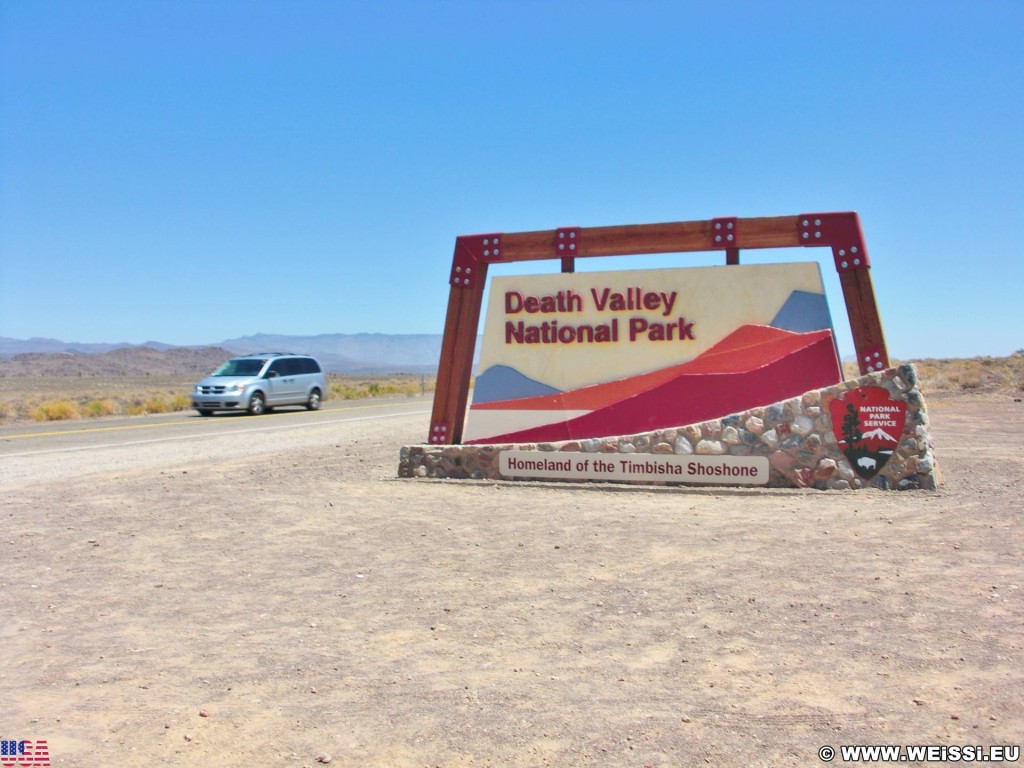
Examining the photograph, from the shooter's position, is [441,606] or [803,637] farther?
[441,606]

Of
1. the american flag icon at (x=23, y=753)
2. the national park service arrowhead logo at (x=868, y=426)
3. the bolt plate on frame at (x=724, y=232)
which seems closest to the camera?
the american flag icon at (x=23, y=753)

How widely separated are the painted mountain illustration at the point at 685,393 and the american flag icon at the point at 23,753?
7935 mm

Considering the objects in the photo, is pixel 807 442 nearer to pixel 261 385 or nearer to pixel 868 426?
pixel 868 426

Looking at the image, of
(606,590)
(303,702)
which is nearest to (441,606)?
(606,590)

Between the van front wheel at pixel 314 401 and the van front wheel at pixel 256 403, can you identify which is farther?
the van front wheel at pixel 314 401

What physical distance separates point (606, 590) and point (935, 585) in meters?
2.21

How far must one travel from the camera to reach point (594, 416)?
37.5ft

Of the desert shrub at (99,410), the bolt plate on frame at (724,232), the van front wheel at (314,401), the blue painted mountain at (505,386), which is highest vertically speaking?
the desert shrub at (99,410)

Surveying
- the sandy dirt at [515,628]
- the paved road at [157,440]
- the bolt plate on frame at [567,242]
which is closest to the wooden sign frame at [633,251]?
the bolt plate on frame at [567,242]

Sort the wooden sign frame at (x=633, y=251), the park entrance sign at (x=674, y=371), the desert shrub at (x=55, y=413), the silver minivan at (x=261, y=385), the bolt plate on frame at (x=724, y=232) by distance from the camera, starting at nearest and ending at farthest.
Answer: the park entrance sign at (x=674, y=371) → the wooden sign frame at (x=633, y=251) → the bolt plate on frame at (x=724, y=232) → the silver minivan at (x=261, y=385) → the desert shrub at (x=55, y=413)

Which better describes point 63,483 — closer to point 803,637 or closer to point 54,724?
point 54,724

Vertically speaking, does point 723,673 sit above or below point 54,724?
below

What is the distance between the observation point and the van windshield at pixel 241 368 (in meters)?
30.3

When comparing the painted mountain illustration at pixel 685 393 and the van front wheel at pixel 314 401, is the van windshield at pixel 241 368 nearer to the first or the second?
the van front wheel at pixel 314 401
